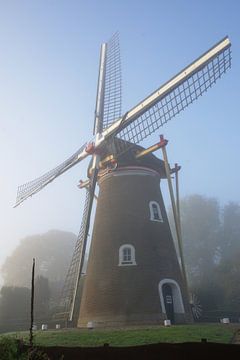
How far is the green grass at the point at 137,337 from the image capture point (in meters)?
13.9

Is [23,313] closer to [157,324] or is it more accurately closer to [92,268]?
[92,268]

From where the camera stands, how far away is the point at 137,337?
563 inches

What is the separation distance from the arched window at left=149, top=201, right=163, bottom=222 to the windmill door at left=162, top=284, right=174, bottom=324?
3.58 metres

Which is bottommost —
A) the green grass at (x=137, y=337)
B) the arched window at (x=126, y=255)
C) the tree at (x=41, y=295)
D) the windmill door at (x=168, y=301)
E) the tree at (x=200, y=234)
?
the green grass at (x=137, y=337)

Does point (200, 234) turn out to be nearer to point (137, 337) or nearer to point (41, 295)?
point (41, 295)

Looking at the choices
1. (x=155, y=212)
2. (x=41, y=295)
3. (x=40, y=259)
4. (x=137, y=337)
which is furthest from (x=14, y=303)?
(x=40, y=259)

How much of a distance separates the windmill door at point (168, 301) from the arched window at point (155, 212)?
141 inches

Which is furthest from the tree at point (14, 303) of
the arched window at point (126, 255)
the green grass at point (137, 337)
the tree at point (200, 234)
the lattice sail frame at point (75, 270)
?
the green grass at point (137, 337)

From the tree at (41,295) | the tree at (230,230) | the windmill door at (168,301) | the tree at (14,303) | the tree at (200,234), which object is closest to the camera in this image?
the windmill door at (168,301)

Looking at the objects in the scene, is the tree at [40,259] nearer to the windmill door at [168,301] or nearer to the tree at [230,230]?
the tree at [230,230]

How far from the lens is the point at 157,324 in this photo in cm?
1850

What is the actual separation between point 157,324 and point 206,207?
40.9 metres

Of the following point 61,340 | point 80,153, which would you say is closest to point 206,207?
point 80,153

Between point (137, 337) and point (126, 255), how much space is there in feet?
20.5
